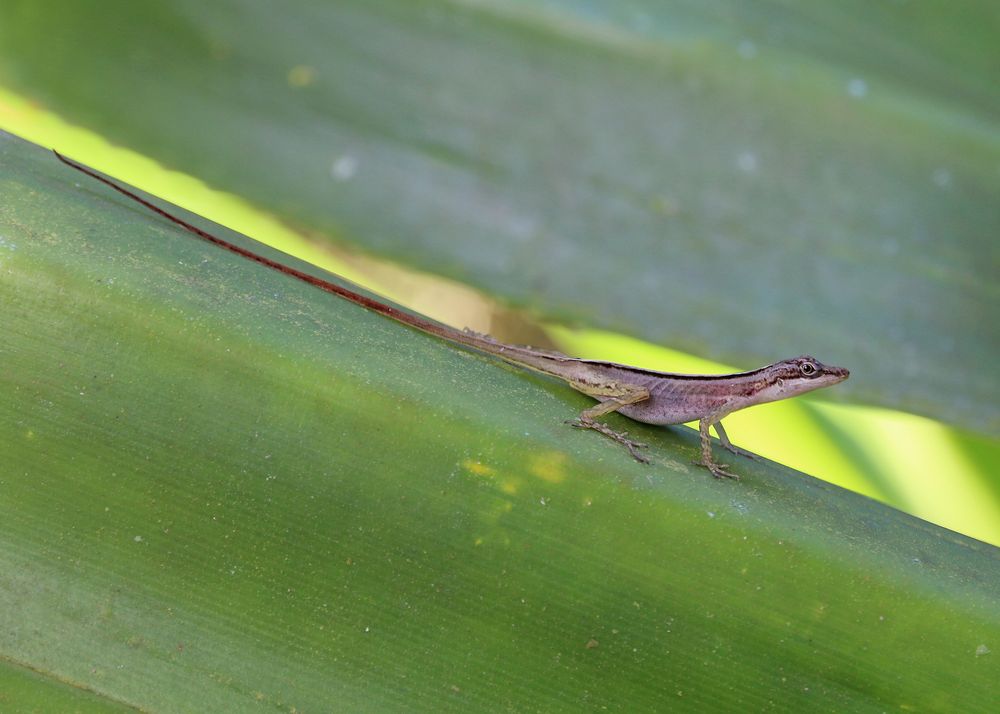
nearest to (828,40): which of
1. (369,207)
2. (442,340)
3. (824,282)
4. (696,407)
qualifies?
(824,282)

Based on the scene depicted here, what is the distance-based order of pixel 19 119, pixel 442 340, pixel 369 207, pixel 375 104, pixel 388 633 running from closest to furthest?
pixel 388 633, pixel 442 340, pixel 19 119, pixel 369 207, pixel 375 104

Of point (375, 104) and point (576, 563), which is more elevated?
point (375, 104)

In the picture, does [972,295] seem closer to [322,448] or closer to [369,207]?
[369,207]

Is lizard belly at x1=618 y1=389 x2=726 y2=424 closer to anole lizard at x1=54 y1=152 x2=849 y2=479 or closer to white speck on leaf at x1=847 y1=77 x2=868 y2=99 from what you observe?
anole lizard at x1=54 y1=152 x2=849 y2=479

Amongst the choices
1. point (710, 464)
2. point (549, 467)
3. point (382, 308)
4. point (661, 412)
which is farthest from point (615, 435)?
point (661, 412)

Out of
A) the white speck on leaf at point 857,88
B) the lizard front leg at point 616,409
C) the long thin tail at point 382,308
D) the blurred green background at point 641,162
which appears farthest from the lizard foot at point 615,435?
the white speck on leaf at point 857,88

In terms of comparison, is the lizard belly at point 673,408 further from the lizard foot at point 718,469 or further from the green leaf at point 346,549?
the green leaf at point 346,549
